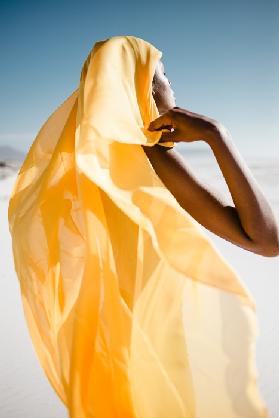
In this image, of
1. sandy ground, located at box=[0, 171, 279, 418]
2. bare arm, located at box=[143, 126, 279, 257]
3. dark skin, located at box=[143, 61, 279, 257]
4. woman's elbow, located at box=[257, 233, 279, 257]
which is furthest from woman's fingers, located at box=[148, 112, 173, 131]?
sandy ground, located at box=[0, 171, 279, 418]

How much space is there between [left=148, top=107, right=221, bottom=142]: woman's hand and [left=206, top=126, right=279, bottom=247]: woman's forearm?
0.03 meters

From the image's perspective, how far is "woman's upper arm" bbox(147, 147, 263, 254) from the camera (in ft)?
4.94

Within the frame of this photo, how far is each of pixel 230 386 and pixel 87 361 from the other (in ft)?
1.60

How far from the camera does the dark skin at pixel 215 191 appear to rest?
139 centimetres

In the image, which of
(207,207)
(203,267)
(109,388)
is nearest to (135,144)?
(207,207)

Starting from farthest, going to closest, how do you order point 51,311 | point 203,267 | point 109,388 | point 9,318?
point 9,318
point 51,311
point 109,388
point 203,267

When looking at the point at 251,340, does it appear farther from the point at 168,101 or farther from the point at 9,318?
the point at 9,318

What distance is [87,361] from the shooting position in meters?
1.53

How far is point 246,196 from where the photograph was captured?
1.38m

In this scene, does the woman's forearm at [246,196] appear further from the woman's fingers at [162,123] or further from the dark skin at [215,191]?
the woman's fingers at [162,123]

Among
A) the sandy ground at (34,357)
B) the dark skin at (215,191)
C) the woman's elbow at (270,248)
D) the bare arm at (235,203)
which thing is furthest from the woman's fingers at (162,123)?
the sandy ground at (34,357)

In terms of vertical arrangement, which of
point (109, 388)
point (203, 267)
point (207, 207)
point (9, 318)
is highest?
point (207, 207)

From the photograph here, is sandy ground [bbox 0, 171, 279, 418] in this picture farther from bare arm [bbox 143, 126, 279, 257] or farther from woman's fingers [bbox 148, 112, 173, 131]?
woman's fingers [bbox 148, 112, 173, 131]

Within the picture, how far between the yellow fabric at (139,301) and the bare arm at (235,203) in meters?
0.08
